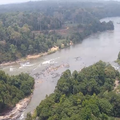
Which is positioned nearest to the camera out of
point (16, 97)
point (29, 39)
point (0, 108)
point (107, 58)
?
point (0, 108)

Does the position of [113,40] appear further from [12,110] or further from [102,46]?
[12,110]

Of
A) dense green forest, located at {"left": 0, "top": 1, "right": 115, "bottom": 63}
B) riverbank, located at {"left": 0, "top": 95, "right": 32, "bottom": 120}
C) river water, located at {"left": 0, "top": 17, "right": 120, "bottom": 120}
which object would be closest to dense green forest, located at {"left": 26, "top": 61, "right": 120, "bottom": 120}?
riverbank, located at {"left": 0, "top": 95, "right": 32, "bottom": 120}

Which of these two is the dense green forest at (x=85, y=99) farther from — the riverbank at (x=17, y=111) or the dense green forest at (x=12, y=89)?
the dense green forest at (x=12, y=89)

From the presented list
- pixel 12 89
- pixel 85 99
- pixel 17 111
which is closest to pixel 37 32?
pixel 12 89

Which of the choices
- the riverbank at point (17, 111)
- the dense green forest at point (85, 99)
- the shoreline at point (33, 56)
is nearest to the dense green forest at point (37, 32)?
the shoreline at point (33, 56)

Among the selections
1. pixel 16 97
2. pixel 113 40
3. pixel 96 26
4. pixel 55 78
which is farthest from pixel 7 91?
pixel 96 26

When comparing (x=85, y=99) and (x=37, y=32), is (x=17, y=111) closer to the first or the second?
(x=85, y=99)
